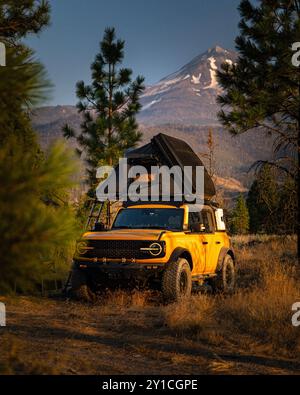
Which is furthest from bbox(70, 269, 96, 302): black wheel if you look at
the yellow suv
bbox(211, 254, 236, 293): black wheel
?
bbox(211, 254, 236, 293): black wheel

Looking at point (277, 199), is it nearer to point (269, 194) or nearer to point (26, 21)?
point (269, 194)

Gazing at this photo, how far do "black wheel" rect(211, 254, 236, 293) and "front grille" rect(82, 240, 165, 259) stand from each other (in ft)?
8.84

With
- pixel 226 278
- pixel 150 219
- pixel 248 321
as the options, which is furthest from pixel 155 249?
pixel 226 278

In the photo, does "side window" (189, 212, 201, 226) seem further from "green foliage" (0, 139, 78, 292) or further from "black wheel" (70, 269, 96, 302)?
"green foliage" (0, 139, 78, 292)

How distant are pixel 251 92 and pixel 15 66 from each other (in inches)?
522

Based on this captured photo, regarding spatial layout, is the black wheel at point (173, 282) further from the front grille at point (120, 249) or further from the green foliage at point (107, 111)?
the green foliage at point (107, 111)

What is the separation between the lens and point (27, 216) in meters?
3.04

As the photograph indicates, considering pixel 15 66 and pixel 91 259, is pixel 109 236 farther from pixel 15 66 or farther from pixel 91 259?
pixel 15 66

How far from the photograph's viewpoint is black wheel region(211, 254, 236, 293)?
39.2 ft

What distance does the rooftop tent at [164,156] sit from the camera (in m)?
12.7

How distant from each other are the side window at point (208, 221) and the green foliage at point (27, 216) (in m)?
8.78

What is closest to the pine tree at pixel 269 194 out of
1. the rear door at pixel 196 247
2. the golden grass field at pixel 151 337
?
the rear door at pixel 196 247

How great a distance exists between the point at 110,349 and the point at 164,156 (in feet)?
23.7

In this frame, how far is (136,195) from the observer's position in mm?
12188
